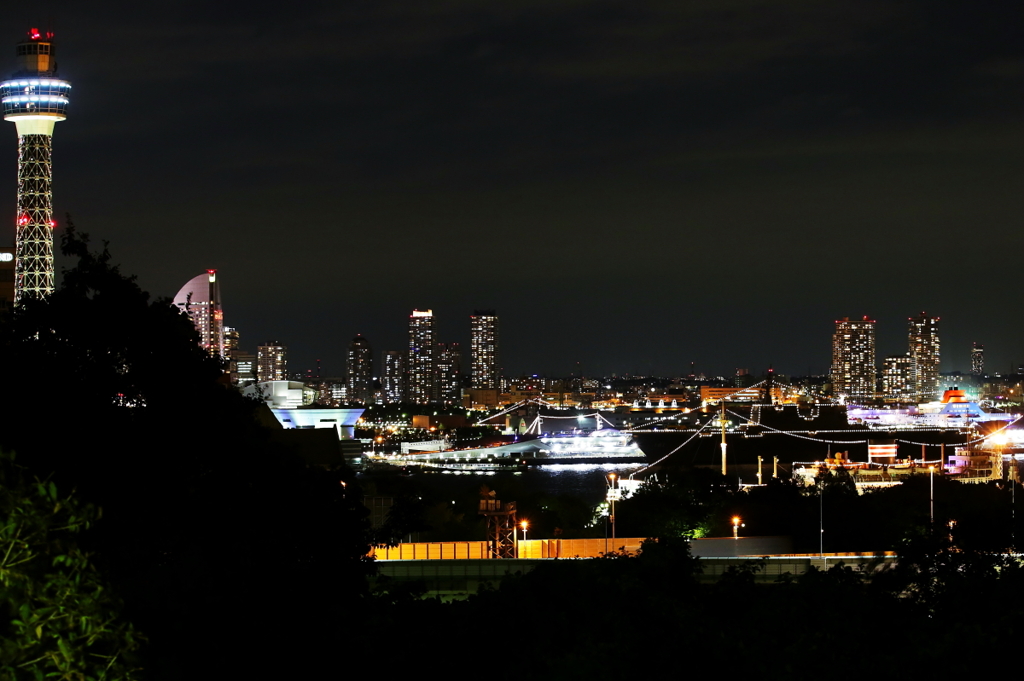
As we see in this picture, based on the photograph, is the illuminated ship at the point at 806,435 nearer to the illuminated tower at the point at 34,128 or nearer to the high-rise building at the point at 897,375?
the illuminated tower at the point at 34,128

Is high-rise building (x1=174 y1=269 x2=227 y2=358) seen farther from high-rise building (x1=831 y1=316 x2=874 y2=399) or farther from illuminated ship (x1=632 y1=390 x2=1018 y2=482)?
high-rise building (x1=831 y1=316 x2=874 y2=399)

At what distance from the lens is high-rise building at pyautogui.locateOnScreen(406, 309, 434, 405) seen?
145m

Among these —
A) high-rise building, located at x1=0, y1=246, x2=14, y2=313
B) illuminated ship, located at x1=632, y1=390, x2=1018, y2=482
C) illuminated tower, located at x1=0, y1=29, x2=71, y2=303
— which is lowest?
illuminated ship, located at x1=632, y1=390, x2=1018, y2=482

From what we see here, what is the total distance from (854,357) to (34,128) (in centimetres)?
13319

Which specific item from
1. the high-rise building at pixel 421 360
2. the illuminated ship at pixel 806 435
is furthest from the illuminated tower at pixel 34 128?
the high-rise building at pixel 421 360

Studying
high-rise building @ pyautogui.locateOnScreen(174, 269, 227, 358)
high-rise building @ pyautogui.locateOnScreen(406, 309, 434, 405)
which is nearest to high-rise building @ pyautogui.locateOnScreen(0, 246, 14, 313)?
high-rise building @ pyautogui.locateOnScreen(174, 269, 227, 358)

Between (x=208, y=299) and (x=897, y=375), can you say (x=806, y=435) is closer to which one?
(x=208, y=299)

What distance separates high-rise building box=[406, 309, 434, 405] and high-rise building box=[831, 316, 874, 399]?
4240 centimetres

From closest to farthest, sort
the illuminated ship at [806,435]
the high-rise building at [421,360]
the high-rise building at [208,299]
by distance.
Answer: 1. the illuminated ship at [806,435]
2. the high-rise building at [208,299]
3. the high-rise building at [421,360]

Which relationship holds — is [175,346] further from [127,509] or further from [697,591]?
[697,591]

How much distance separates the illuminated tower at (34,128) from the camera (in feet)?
92.0

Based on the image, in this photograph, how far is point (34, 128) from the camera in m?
29.7

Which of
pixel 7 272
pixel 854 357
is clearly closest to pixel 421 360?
pixel 854 357

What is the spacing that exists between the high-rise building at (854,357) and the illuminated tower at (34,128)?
126605 mm
